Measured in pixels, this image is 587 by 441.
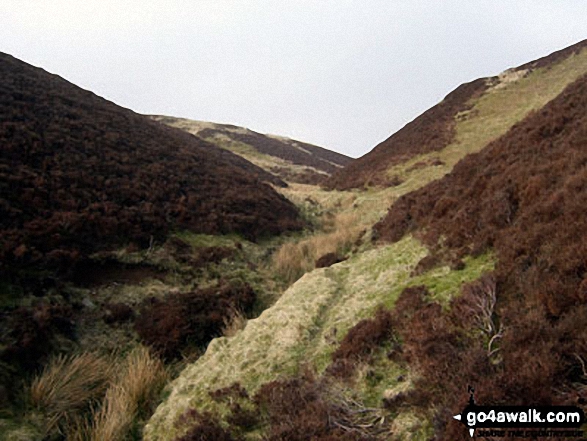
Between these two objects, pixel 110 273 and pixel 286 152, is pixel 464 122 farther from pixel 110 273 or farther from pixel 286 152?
pixel 286 152

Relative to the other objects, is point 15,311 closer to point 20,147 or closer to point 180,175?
point 20,147

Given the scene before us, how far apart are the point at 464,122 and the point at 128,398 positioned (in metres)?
31.2

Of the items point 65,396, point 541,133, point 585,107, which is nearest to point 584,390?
point 65,396

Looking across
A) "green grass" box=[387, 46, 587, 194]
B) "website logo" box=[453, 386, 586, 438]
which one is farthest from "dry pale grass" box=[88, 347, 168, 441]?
"green grass" box=[387, 46, 587, 194]

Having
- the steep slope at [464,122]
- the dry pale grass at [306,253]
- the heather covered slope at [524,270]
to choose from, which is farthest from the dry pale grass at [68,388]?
the steep slope at [464,122]

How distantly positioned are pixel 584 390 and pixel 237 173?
23.0 metres

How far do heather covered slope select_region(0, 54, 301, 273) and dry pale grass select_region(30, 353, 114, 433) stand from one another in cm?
362

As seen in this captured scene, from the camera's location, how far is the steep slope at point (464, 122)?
27359mm

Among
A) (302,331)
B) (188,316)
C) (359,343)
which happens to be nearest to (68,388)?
(188,316)

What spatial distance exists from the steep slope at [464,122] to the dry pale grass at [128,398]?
2090cm

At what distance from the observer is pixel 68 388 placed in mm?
7027

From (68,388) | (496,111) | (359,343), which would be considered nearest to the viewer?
(359,343)

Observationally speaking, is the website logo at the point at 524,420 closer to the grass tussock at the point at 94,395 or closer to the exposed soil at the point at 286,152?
the grass tussock at the point at 94,395

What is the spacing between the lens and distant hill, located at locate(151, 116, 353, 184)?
5569 centimetres
